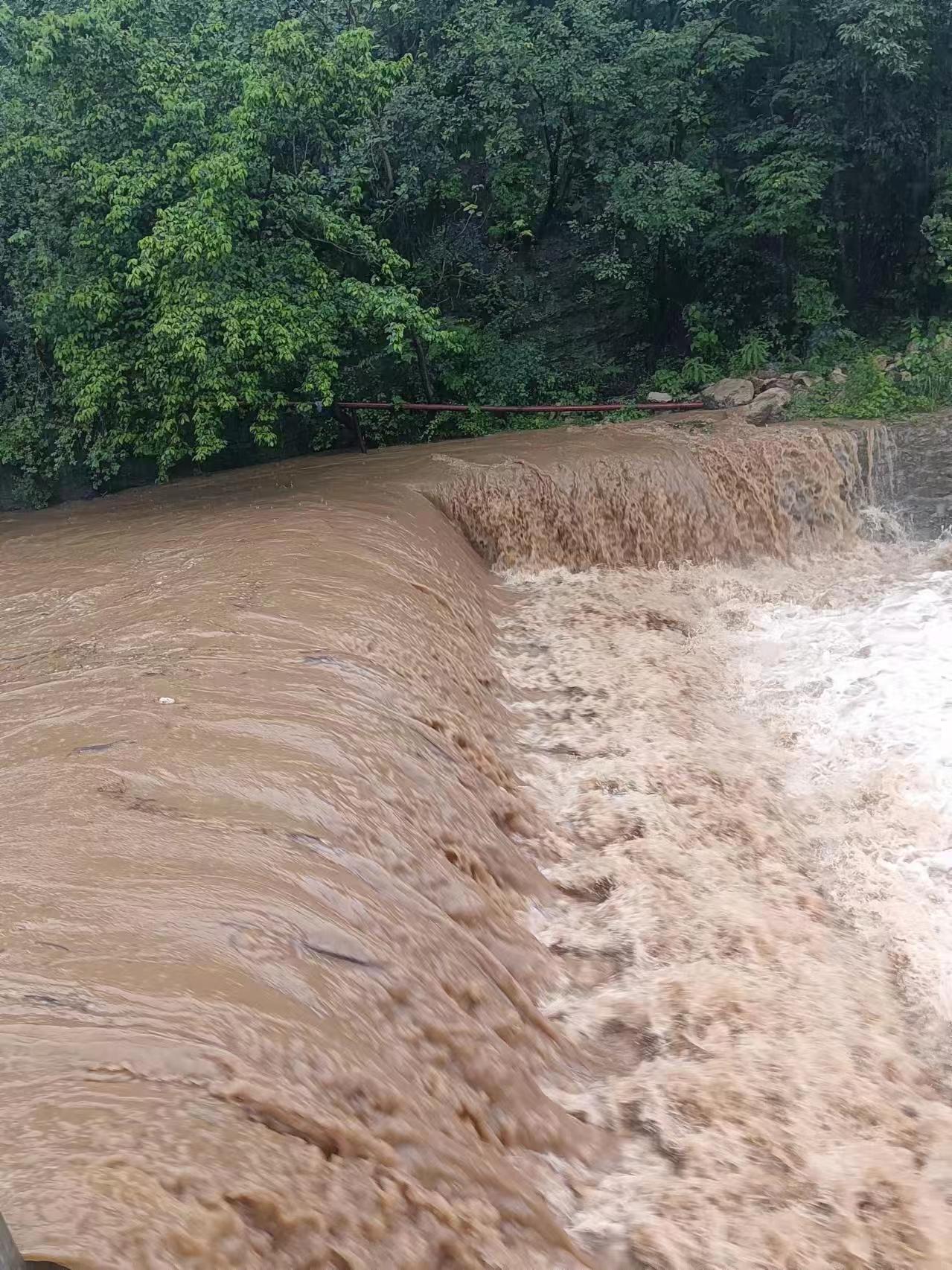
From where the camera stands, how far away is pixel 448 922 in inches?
143

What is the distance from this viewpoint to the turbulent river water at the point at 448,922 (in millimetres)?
2311

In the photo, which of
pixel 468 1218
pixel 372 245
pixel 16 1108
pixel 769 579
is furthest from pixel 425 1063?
pixel 372 245

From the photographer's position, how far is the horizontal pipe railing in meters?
11.7

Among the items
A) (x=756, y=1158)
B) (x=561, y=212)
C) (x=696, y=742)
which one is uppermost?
(x=561, y=212)

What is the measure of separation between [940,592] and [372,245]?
6079 millimetres

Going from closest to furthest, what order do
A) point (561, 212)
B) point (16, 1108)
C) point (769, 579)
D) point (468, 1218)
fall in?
point (16, 1108), point (468, 1218), point (769, 579), point (561, 212)

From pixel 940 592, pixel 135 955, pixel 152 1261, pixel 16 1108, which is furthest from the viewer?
pixel 940 592

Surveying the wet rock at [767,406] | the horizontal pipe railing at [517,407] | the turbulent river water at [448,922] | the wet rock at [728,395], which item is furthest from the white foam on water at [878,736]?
the horizontal pipe railing at [517,407]

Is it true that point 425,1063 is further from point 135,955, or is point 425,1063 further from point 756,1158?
point 756,1158

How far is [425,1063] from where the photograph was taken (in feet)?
9.58

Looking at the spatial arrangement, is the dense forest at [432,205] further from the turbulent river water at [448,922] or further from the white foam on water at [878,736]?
the white foam on water at [878,736]

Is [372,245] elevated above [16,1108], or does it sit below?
above

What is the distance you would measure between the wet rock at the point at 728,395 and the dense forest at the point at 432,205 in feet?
2.12

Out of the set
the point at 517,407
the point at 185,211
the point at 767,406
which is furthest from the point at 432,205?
the point at 185,211
